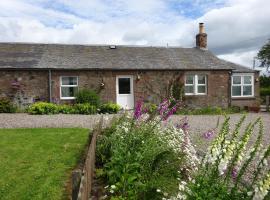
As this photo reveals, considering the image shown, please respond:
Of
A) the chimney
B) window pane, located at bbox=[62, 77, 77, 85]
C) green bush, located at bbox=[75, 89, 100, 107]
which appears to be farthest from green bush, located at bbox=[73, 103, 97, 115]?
the chimney

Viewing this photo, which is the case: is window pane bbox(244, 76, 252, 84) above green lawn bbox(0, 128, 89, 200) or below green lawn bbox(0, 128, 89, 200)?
above

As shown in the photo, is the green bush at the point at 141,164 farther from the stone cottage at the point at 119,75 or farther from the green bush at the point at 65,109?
the stone cottage at the point at 119,75

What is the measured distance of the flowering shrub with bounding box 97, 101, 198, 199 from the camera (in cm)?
437

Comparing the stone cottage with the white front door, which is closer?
the stone cottage

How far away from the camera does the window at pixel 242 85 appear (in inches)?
933

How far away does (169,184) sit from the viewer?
15.0 feet

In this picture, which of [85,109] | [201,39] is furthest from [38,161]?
[201,39]

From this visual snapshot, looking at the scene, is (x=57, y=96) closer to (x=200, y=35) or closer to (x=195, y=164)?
(x=200, y=35)


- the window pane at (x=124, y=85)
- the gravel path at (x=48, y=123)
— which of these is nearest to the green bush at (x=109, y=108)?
the window pane at (x=124, y=85)

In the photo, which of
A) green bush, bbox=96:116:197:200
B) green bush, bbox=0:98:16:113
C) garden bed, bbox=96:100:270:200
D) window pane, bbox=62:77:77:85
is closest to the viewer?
garden bed, bbox=96:100:270:200

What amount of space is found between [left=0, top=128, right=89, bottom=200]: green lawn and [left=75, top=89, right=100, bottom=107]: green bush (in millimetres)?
7686

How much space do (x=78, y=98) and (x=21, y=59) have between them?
4678 mm

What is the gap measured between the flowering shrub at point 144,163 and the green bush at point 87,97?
40.9ft

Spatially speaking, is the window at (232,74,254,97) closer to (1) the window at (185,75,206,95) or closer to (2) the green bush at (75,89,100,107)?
(1) the window at (185,75,206,95)
